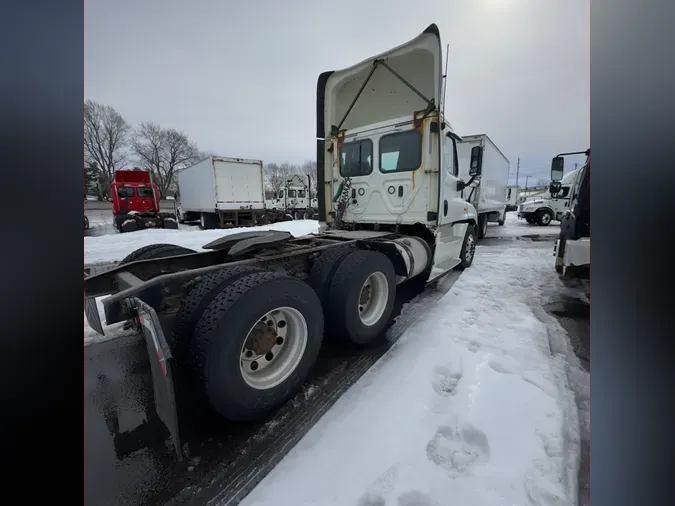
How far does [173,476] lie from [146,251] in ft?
8.34

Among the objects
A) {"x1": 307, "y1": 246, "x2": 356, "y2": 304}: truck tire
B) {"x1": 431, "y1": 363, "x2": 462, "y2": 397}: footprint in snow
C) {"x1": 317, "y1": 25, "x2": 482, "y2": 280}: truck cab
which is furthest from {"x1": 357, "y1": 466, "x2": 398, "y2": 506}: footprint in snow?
{"x1": 317, "y1": 25, "x2": 482, "y2": 280}: truck cab

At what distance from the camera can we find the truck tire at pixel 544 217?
17319 millimetres

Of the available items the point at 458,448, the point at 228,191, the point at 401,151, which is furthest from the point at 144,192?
the point at 458,448

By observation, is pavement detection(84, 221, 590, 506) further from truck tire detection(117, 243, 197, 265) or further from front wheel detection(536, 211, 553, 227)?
front wheel detection(536, 211, 553, 227)

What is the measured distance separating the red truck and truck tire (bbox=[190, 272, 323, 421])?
1517cm

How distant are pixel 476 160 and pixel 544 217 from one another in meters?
15.3

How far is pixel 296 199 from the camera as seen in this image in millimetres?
26297

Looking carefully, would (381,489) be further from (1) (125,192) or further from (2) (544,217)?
(2) (544,217)

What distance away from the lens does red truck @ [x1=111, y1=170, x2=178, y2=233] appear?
1516cm

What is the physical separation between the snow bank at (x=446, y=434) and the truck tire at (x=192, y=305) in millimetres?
1051

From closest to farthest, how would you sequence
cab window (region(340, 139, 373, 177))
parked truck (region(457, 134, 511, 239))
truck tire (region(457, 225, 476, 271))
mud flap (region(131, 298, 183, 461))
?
mud flap (region(131, 298, 183, 461)) → cab window (region(340, 139, 373, 177)) → truck tire (region(457, 225, 476, 271)) → parked truck (region(457, 134, 511, 239))
